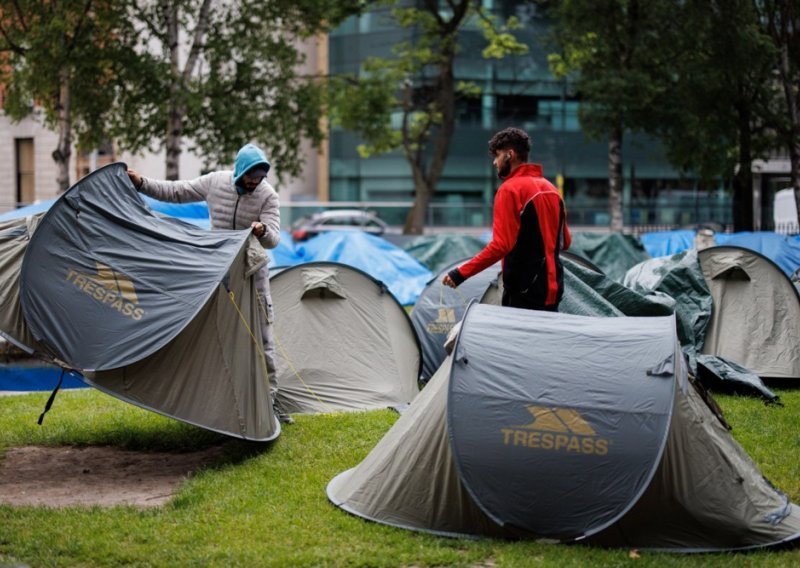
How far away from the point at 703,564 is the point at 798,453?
257 cm

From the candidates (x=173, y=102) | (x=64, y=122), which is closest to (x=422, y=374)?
(x=173, y=102)

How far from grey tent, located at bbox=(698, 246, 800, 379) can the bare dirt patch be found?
550cm

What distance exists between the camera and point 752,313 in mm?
10656

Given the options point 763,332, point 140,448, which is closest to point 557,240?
point 140,448

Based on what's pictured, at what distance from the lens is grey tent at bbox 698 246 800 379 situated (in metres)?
10.5

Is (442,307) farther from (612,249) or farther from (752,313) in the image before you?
(612,249)

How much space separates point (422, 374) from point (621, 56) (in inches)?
583

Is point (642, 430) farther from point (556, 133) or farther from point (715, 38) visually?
point (556, 133)

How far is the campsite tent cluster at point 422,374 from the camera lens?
205 inches

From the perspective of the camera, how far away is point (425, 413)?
222 inches

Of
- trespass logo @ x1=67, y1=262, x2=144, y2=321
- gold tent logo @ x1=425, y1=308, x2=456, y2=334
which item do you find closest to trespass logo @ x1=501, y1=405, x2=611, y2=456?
trespass logo @ x1=67, y1=262, x2=144, y2=321

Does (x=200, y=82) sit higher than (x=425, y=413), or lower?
higher

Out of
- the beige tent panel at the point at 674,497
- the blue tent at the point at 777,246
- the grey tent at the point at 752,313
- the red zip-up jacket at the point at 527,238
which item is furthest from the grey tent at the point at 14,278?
the blue tent at the point at 777,246

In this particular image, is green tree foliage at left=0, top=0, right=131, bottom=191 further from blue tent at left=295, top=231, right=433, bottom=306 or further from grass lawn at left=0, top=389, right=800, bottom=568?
grass lawn at left=0, top=389, right=800, bottom=568
